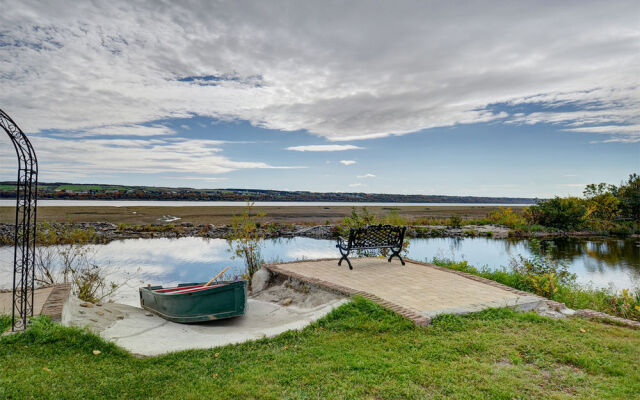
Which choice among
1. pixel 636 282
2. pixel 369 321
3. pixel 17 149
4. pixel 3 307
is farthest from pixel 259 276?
pixel 636 282

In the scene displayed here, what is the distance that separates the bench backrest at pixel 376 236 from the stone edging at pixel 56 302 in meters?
6.50

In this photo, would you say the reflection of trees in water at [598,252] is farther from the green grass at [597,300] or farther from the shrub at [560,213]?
the green grass at [597,300]

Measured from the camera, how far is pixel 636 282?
1301 centimetres

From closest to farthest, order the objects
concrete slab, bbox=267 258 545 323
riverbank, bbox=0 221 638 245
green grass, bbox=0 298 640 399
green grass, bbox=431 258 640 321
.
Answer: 1. green grass, bbox=0 298 640 399
2. concrete slab, bbox=267 258 545 323
3. green grass, bbox=431 258 640 321
4. riverbank, bbox=0 221 638 245

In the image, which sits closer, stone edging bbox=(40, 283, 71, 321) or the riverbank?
stone edging bbox=(40, 283, 71, 321)

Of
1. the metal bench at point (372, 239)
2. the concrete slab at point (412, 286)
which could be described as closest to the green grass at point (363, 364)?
the concrete slab at point (412, 286)

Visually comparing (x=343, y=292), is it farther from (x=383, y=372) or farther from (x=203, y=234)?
(x=203, y=234)

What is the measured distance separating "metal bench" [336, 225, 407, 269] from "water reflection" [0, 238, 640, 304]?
4.10 m

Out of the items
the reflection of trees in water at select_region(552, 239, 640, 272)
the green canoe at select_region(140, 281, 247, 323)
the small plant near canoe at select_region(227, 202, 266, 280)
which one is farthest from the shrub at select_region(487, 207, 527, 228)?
the green canoe at select_region(140, 281, 247, 323)

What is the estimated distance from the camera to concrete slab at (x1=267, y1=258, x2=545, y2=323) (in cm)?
705

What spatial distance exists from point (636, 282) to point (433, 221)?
83.5 feet

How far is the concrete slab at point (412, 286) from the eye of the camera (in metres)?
7.05

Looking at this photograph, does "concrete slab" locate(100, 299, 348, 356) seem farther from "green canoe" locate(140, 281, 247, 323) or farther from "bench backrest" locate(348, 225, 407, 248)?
"bench backrest" locate(348, 225, 407, 248)

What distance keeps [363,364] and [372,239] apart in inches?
240
